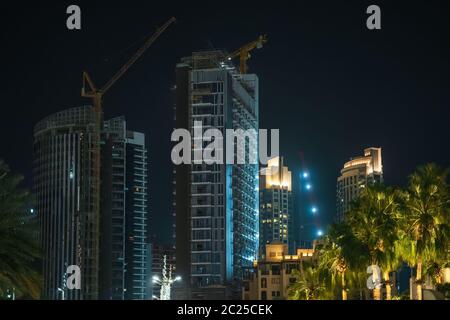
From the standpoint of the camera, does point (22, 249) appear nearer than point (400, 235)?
Yes

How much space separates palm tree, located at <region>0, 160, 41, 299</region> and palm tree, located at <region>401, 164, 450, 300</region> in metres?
27.1

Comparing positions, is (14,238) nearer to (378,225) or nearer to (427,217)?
(378,225)

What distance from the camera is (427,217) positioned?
6831 cm

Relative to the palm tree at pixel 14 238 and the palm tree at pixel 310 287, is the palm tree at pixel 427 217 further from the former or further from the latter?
the palm tree at pixel 14 238

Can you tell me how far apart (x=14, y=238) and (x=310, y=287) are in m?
39.6

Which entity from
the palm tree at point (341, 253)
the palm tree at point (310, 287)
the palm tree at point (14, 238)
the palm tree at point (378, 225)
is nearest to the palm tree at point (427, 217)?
the palm tree at point (378, 225)

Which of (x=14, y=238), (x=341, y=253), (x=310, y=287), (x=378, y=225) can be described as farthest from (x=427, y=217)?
(x=14, y=238)

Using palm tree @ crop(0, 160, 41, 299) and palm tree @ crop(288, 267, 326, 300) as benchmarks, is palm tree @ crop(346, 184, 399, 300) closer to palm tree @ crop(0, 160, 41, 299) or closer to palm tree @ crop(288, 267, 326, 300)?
palm tree @ crop(288, 267, 326, 300)

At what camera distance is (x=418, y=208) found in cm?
6888

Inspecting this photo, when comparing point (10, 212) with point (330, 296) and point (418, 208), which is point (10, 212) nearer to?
point (418, 208)

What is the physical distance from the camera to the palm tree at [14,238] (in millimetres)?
55469

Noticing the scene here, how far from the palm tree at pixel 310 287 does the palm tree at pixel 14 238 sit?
31.2m
